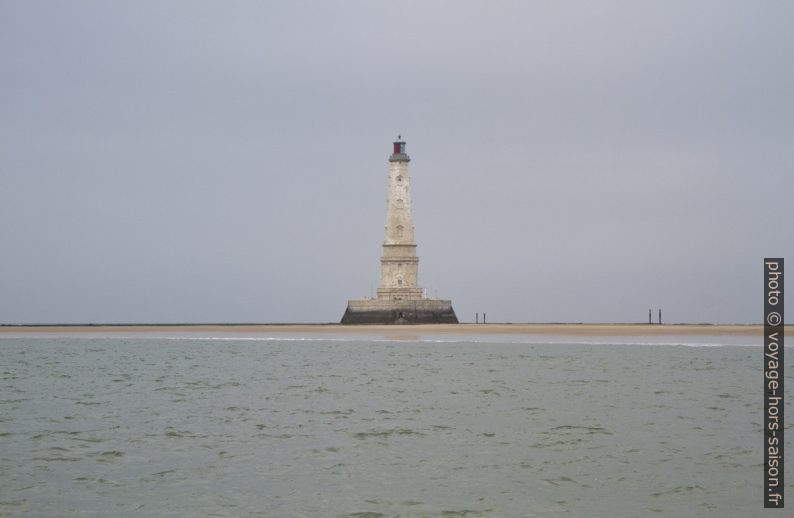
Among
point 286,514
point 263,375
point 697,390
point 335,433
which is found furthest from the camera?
point 263,375

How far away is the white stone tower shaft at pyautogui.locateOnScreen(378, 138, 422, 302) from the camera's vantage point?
86.2 metres

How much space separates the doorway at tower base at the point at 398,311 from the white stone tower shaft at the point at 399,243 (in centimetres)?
71

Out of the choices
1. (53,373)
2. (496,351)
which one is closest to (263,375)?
(53,373)

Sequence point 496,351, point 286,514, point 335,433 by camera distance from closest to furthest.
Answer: point 286,514 → point 335,433 → point 496,351

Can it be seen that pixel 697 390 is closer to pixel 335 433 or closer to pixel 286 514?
pixel 335 433

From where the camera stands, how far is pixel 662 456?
61.2 ft

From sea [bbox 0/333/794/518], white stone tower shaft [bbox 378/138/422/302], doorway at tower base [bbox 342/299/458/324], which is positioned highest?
white stone tower shaft [bbox 378/138/422/302]

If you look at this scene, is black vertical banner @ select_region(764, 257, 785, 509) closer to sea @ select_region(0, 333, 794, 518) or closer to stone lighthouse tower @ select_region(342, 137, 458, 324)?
sea @ select_region(0, 333, 794, 518)

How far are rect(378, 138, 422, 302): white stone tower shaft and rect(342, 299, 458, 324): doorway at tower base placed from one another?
2.33 feet

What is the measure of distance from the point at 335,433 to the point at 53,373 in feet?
73.0

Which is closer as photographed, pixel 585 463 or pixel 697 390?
pixel 585 463

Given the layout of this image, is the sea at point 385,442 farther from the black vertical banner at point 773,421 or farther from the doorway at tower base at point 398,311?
the doorway at tower base at point 398,311

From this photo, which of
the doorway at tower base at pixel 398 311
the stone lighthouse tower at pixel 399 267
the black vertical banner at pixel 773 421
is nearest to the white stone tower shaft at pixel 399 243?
the stone lighthouse tower at pixel 399 267

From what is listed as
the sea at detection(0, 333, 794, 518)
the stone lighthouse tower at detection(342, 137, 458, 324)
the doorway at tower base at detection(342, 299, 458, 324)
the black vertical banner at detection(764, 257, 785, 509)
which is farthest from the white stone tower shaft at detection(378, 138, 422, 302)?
the black vertical banner at detection(764, 257, 785, 509)
